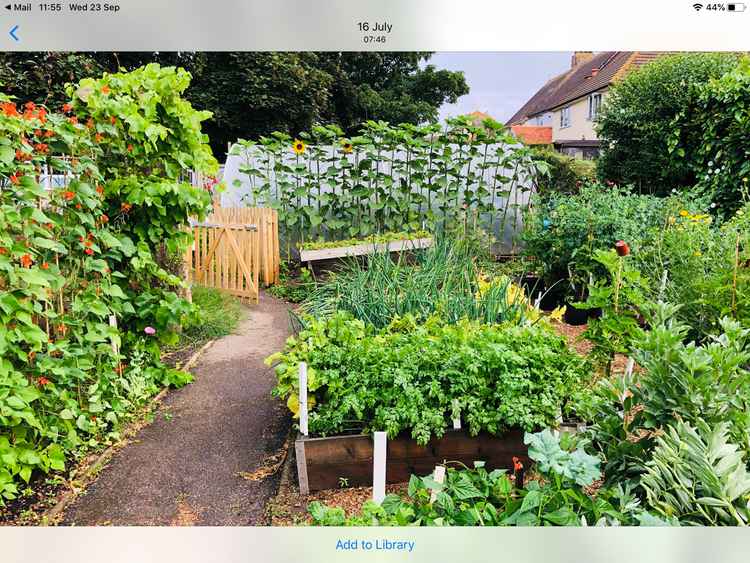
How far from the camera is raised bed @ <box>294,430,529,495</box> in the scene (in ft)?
5.95

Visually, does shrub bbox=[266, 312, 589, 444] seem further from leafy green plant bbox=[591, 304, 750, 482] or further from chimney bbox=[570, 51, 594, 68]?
chimney bbox=[570, 51, 594, 68]

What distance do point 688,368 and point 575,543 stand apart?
20.2 inches

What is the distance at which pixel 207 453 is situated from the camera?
1794 mm

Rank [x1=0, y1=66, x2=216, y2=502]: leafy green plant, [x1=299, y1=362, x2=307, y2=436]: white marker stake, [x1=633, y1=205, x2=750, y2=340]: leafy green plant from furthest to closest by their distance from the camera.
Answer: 1. [x1=633, y1=205, x2=750, y2=340]: leafy green plant
2. [x1=299, y1=362, x2=307, y2=436]: white marker stake
3. [x1=0, y1=66, x2=216, y2=502]: leafy green plant

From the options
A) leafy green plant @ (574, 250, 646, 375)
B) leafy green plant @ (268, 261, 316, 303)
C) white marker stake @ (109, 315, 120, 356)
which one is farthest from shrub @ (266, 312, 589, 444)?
leafy green plant @ (268, 261, 316, 303)

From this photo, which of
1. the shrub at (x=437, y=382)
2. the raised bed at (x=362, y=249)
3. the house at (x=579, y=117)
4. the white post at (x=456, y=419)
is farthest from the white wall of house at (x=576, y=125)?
the white post at (x=456, y=419)

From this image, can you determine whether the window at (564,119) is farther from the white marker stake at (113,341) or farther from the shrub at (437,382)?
the white marker stake at (113,341)

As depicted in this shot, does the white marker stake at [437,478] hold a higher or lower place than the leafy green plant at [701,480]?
lower

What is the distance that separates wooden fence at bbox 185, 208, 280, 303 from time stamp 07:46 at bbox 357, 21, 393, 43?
96.5 inches

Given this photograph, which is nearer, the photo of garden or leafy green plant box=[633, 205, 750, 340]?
the photo of garden

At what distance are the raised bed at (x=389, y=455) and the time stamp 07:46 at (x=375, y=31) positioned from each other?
1.32 m

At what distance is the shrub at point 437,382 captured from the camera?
1821mm

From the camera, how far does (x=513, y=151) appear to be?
194 inches

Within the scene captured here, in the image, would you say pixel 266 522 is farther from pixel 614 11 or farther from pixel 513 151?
pixel 513 151
